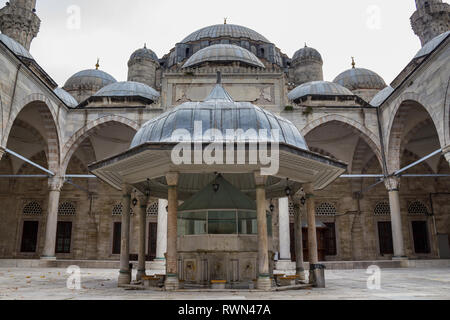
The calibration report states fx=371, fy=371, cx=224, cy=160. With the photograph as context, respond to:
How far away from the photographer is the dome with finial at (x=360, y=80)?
20.5 meters

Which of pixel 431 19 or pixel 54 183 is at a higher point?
pixel 431 19

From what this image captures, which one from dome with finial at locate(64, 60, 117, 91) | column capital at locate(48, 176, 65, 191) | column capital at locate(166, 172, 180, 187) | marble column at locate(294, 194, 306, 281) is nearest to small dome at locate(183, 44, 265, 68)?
dome with finial at locate(64, 60, 117, 91)

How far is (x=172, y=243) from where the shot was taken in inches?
198

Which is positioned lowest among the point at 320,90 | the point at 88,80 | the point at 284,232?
the point at 284,232

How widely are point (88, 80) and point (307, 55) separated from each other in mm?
12751

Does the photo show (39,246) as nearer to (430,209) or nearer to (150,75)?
(150,75)

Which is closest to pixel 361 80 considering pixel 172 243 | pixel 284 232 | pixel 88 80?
pixel 284 232

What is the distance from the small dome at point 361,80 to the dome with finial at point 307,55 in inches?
71.0

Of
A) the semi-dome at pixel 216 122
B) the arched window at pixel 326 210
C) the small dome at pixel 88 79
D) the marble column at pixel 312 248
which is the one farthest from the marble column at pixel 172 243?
the small dome at pixel 88 79

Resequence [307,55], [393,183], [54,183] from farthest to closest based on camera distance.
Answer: [307,55] < [54,183] < [393,183]

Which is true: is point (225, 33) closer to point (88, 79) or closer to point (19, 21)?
point (88, 79)

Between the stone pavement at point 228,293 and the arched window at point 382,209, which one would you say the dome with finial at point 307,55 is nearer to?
the arched window at point 382,209
